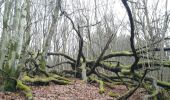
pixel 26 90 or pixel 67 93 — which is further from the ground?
pixel 26 90

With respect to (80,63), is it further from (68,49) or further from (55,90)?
(68,49)

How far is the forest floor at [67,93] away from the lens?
385 inches

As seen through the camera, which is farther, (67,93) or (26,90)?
(67,93)

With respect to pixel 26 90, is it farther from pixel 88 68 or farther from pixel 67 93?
pixel 88 68

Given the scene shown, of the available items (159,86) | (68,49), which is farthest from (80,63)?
(68,49)

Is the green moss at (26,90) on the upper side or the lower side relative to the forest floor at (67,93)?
upper

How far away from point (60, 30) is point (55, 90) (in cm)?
1979

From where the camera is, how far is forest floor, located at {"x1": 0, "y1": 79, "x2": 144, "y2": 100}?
9.77 meters

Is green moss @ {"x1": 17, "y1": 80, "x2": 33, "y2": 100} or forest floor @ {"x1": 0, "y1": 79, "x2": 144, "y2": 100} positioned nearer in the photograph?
green moss @ {"x1": 17, "y1": 80, "x2": 33, "y2": 100}

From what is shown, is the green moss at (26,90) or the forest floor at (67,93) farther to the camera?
the forest floor at (67,93)

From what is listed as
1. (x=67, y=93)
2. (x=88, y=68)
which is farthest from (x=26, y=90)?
(x=88, y=68)

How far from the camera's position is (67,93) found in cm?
1111

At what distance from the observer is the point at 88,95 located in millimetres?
11180

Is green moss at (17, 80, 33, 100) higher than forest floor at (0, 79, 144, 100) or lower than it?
higher
